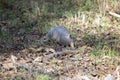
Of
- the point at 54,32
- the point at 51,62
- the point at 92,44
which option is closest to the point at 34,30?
the point at 54,32

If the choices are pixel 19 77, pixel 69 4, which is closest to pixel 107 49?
pixel 19 77

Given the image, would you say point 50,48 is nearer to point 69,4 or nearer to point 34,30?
point 34,30

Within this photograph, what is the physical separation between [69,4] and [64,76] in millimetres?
4189

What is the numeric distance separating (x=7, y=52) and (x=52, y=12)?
2.65m

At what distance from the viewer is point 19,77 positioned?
5.34m

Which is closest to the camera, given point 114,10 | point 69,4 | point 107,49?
point 107,49

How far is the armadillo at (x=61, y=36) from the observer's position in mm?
6608

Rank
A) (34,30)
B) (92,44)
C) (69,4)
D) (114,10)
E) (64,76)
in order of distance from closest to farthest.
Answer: (64,76), (92,44), (34,30), (114,10), (69,4)

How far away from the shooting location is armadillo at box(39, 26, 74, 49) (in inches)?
260

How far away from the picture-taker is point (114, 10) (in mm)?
8594

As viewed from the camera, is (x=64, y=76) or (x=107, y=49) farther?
(x=107, y=49)

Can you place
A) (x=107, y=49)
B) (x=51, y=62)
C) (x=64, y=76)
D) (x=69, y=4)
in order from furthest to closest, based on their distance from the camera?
1. (x=69, y=4)
2. (x=107, y=49)
3. (x=51, y=62)
4. (x=64, y=76)

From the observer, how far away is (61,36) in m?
6.74

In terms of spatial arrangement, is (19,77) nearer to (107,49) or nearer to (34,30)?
(107,49)
